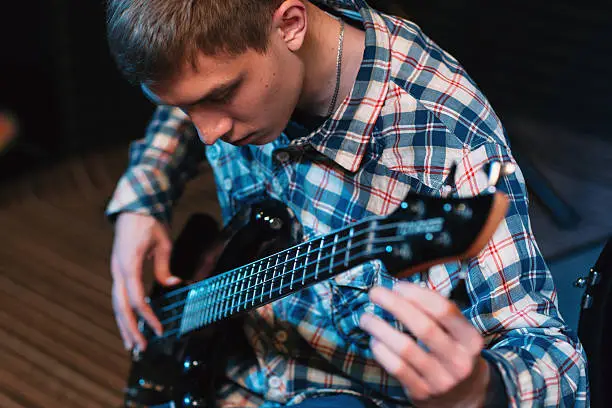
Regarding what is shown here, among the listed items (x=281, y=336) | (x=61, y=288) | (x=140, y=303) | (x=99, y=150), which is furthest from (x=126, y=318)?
(x=99, y=150)

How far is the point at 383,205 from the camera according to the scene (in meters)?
0.94

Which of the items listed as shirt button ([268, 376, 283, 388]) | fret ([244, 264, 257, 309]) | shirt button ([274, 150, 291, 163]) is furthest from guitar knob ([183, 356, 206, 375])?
shirt button ([274, 150, 291, 163])

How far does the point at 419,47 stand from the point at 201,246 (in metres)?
0.49

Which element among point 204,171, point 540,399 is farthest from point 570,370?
point 204,171

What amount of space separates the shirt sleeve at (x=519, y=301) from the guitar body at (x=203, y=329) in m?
0.28

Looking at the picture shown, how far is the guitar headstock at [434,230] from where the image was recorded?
66cm

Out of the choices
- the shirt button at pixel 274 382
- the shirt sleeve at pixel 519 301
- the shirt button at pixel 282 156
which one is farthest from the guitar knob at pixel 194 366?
the shirt sleeve at pixel 519 301

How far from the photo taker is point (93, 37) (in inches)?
91.9

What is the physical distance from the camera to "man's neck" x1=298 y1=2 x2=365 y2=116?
93cm

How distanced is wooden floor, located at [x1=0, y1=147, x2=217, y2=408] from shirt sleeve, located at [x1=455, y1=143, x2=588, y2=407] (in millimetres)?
660

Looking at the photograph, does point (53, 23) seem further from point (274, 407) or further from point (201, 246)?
point (274, 407)

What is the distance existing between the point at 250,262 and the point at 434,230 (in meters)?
0.36

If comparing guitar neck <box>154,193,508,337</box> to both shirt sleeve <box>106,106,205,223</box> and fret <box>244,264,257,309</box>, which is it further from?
shirt sleeve <box>106,106,205,223</box>

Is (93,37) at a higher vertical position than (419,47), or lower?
lower
